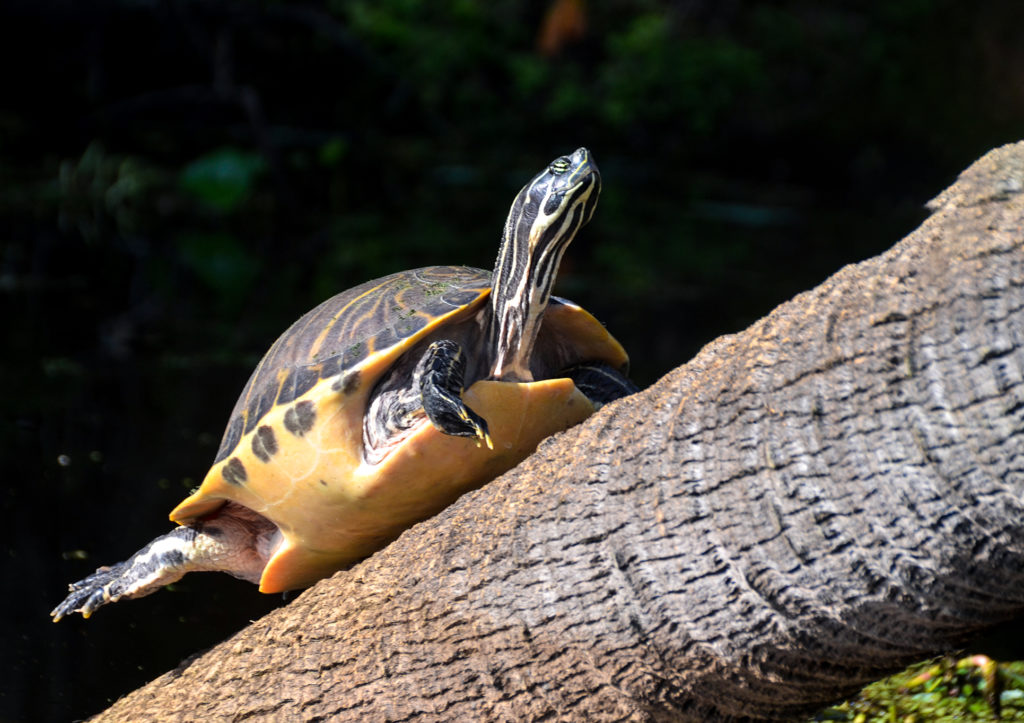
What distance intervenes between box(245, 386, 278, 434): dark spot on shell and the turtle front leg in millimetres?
225

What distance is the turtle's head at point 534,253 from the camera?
220cm

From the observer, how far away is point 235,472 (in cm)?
209

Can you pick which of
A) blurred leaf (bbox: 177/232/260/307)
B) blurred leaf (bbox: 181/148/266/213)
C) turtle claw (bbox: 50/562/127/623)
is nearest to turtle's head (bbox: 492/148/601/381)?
turtle claw (bbox: 50/562/127/623)

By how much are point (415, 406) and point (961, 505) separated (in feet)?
3.70

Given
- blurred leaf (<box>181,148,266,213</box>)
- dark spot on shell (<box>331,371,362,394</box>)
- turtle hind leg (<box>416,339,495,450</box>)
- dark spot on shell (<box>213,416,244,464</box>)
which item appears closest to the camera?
turtle hind leg (<box>416,339,495,450</box>)

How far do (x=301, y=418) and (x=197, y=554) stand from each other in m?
0.46

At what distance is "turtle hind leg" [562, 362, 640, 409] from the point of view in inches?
94.6

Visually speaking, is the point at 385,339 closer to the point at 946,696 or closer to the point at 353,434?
the point at 353,434

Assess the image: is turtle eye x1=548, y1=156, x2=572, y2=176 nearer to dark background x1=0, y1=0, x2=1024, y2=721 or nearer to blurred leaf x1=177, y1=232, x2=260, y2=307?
dark background x1=0, y1=0, x2=1024, y2=721

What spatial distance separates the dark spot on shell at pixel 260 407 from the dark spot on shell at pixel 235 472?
7 centimetres

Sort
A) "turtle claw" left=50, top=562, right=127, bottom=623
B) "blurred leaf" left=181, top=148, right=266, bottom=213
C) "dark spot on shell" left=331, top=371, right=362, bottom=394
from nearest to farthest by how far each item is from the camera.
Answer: "dark spot on shell" left=331, top=371, right=362, bottom=394 → "turtle claw" left=50, top=562, right=127, bottom=623 → "blurred leaf" left=181, top=148, right=266, bottom=213

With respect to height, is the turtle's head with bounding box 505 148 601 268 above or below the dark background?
below

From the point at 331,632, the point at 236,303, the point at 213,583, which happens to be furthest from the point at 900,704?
the point at 236,303

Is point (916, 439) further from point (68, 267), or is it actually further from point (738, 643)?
point (68, 267)
